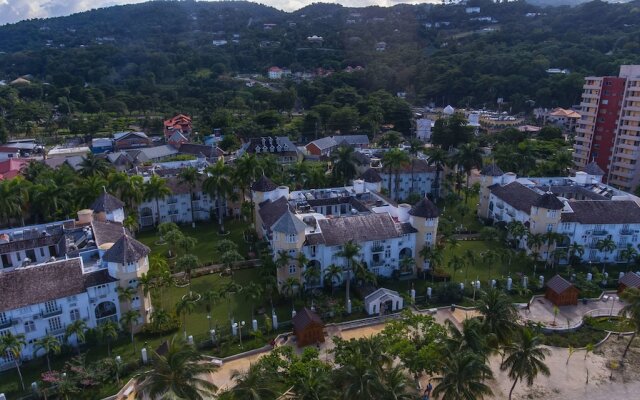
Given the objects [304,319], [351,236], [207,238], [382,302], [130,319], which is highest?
[351,236]

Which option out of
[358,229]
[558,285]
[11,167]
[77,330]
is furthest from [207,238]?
[11,167]

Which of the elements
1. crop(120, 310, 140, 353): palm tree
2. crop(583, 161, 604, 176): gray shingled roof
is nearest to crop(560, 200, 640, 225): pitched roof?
crop(583, 161, 604, 176): gray shingled roof

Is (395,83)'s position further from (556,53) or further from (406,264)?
(406,264)

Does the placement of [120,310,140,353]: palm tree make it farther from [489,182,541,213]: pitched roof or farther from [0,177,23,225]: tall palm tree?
[489,182,541,213]: pitched roof

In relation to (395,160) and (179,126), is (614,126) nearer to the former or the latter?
(395,160)

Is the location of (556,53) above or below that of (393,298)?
above

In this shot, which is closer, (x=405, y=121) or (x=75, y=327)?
(x=75, y=327)

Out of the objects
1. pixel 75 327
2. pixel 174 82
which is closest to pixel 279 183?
pixel 75 327
